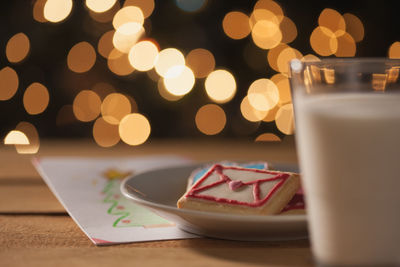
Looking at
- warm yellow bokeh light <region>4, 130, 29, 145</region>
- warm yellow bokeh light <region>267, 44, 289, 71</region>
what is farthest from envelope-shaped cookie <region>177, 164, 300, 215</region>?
warm yellow bokeh light <region>4, 130, 29, 145</region>

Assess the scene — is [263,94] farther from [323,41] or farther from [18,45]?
[18,45]

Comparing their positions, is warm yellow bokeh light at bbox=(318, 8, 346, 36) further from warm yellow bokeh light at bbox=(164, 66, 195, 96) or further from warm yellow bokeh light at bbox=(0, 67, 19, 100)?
warm yellow bokeh light at bbox=(0, 67, 19, 100)

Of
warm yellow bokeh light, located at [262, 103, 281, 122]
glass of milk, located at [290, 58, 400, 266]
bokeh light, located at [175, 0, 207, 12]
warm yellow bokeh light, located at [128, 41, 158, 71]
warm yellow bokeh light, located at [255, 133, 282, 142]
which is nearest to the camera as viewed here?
glass of milk, located at [290, 58, 400, 266]

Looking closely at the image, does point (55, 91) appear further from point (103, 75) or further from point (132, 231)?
point (132, 231)

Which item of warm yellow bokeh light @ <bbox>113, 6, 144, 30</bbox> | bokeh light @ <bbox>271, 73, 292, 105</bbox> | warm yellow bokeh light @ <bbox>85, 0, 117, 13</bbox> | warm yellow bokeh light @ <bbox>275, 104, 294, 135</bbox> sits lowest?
warm yellow bokeh light @ <bbox>275, 104, 294, 135</bbox>

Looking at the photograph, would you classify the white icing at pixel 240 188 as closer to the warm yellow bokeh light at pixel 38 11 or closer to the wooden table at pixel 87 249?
the wooden table at pixel 87 249

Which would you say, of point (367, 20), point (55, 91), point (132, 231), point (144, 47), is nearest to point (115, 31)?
point (144, 47)

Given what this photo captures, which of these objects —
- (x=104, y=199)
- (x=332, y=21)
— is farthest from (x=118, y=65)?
(x=104, y=199)
